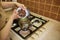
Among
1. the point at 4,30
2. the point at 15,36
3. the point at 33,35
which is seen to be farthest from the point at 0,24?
the point at 33,35

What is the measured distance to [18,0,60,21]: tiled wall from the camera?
1.02 m

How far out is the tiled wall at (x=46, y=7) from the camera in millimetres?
1023

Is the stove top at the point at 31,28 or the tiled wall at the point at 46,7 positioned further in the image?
the tiled wall at the point at 46,7

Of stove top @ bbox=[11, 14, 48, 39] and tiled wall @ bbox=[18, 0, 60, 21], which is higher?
tiled wall @ bbox=[18, 0, 60, 21]

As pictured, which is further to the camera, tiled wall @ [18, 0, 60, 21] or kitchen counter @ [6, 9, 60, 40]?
tiled wall @ [18, 0, 60, 21]

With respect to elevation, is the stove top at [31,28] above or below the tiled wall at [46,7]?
below

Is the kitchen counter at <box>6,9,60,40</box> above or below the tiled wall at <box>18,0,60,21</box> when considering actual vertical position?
below

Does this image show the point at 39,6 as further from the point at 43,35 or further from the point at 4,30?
the point at 4,30

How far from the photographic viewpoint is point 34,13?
123 cm

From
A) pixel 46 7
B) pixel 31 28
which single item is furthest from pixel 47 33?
pixel 46 7

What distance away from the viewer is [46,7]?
110 centimetres

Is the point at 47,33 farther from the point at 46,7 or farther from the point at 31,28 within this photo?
the point at 46,7

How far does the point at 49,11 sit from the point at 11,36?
1.61 feet

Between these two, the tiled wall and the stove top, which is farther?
the tiled wall
